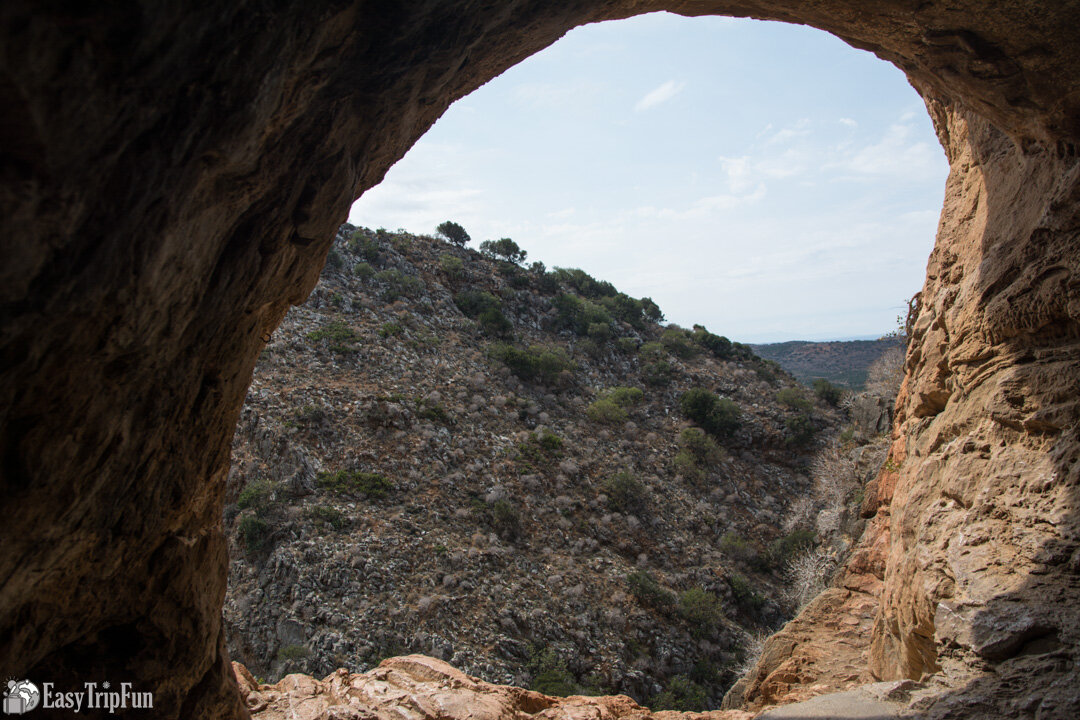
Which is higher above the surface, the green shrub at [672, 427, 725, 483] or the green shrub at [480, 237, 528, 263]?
the green shrub at [480, 237, 528, 263]

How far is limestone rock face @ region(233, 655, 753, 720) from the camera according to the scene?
6246mm

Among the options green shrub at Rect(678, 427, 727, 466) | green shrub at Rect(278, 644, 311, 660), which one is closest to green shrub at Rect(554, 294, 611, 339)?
green shrub at Rect(678, 427, 727, 466)

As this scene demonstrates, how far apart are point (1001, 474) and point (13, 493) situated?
22.8 feet

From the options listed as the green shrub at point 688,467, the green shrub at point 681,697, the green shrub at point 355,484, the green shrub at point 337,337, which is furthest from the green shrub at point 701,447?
the green shrub at point 337,337

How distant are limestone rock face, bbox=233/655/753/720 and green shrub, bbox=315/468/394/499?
9.50m

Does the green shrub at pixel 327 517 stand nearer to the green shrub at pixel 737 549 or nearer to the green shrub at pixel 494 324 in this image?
Result: the green shrub at pixel 737 549

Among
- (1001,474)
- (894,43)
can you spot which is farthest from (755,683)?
(894,43)

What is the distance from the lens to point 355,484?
55.3 ft

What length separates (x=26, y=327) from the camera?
8.01ft

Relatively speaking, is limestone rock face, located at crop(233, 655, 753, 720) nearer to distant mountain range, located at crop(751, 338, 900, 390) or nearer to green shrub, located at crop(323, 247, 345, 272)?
green shrub, located at crop(323, 247, 345, 272)

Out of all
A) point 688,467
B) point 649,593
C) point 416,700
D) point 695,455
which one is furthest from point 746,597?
point 416,700

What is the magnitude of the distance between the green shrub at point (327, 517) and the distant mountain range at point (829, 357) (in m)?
58.3

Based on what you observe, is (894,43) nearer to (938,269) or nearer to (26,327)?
(938,269)

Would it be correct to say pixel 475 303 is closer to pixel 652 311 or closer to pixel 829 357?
pixel 652 311
